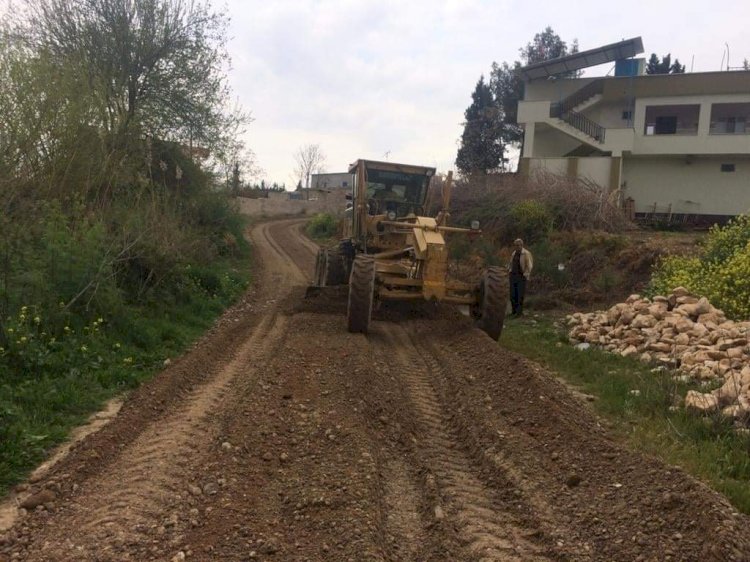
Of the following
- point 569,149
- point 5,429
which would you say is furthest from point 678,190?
point 5,429

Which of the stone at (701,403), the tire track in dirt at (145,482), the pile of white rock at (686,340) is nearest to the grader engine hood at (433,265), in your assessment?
the pile of white rock at (686,340)

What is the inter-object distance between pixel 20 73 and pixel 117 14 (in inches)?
348

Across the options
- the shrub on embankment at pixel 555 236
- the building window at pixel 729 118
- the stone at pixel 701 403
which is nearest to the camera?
the stone at pixel 701 403

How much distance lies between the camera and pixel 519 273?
1311 centimetres

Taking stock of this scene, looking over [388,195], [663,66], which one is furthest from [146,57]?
[663,66]

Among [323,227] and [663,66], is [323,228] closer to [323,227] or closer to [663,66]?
[323,227]

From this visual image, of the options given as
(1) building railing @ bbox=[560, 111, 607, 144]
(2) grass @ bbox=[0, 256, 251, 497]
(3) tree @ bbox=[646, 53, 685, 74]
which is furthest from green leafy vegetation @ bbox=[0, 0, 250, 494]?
(3) tree @ bbox=[646, 53, 685, 74]

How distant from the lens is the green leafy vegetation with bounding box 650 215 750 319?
1020cm

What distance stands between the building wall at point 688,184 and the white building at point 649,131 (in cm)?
4

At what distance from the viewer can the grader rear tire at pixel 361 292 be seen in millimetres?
9859

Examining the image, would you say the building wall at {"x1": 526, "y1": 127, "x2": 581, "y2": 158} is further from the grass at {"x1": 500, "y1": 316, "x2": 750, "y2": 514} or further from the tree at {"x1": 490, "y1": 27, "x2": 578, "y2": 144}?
the grass at {"x1": 500, "y1": 316, "x2": 750, "y2": 514}

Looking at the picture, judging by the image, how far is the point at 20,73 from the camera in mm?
9766

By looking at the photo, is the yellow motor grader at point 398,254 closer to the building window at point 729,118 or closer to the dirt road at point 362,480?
the dirt road at point 362,480

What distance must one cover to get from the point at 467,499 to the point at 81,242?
6755 mm
